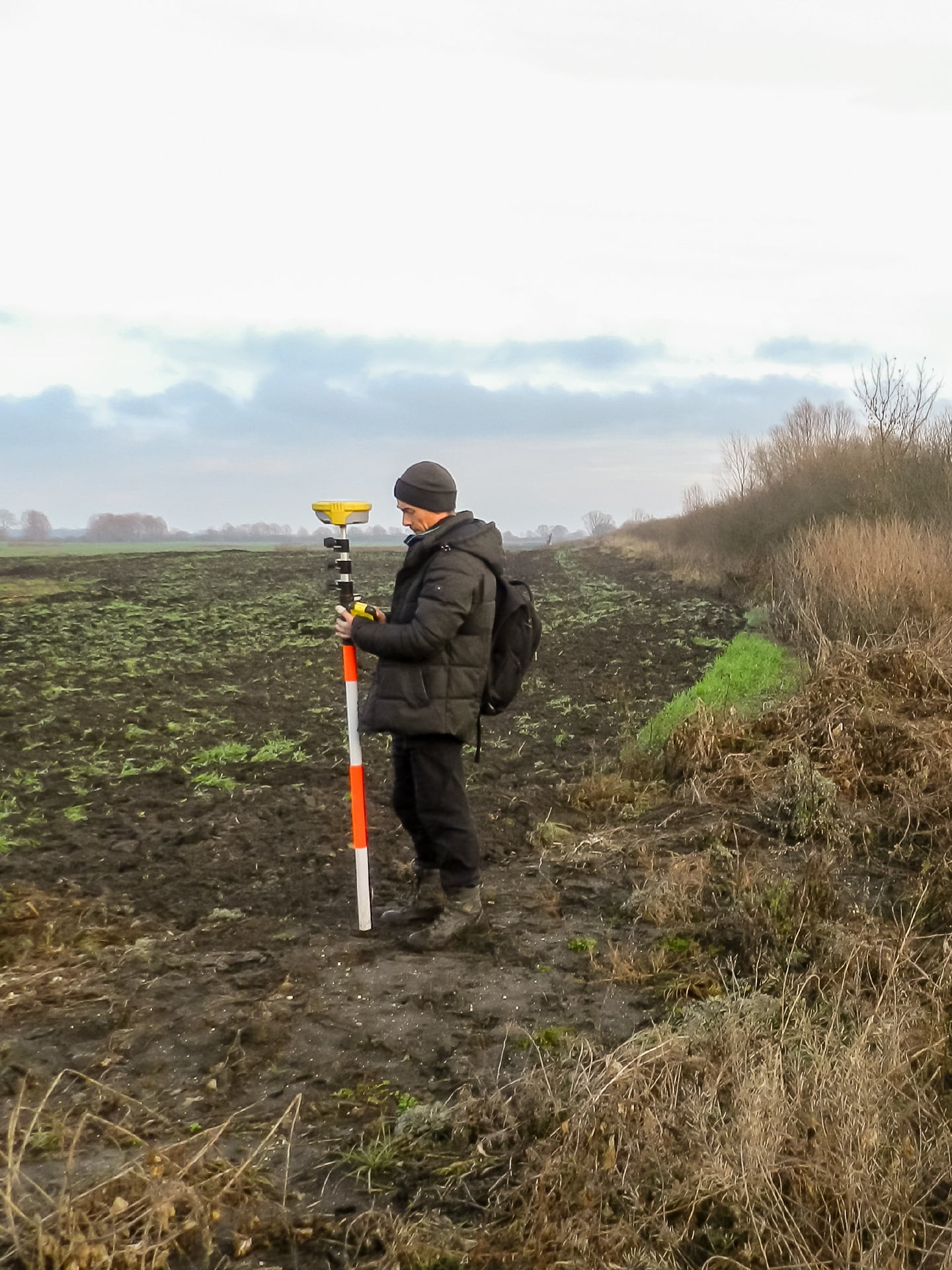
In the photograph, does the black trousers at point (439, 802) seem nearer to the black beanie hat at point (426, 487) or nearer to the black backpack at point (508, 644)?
the black backpack at point (508, 644)

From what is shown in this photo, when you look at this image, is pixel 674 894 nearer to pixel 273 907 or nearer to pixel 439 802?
pixel 439 802

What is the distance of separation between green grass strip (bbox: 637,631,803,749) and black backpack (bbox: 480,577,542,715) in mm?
3645

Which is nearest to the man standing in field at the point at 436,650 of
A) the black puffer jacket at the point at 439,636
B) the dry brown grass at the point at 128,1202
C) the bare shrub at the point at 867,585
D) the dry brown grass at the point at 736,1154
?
the black puffer jacket at the point at 439,636

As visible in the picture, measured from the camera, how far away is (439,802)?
4.84 meters

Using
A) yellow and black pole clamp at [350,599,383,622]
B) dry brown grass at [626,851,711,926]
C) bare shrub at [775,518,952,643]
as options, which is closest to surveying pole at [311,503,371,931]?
yellow and black pole clamp at [350,599,383,622]

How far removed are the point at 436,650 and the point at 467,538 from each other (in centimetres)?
52

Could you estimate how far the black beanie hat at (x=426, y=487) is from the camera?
182 inches

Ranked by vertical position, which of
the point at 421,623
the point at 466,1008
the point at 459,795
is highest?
the point at 421,623

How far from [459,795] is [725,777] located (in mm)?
3195

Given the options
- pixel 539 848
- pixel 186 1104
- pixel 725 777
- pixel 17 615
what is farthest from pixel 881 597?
pixel 17 615

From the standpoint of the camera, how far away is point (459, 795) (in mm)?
4875

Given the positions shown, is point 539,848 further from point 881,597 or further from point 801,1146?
point 881,597

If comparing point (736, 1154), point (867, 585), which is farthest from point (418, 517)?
point (867, 585)

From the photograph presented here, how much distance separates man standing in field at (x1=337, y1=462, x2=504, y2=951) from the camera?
4.55m
